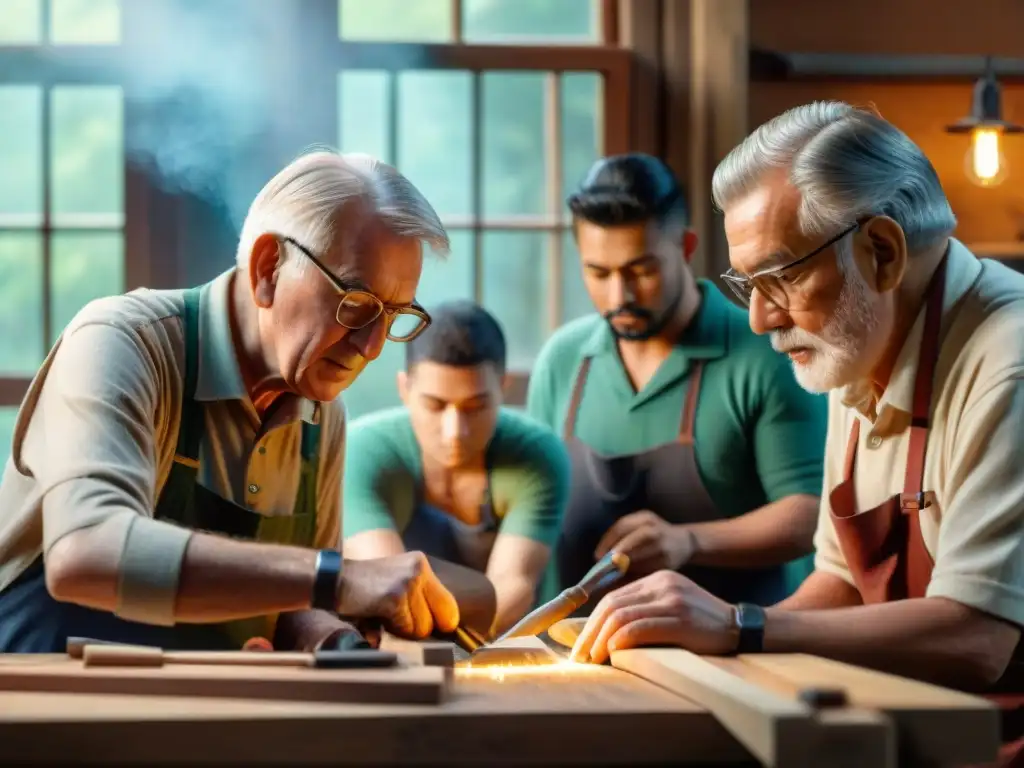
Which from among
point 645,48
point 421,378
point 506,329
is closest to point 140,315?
point 421,378

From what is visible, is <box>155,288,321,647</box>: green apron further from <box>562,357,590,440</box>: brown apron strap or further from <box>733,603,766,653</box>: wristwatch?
<box>562,357,590,440</box>: brown apron strap

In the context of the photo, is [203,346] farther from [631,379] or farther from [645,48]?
[645,48]

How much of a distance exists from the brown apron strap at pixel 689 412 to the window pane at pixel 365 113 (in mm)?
1290

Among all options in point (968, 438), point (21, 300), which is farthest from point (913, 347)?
point (21, 300)

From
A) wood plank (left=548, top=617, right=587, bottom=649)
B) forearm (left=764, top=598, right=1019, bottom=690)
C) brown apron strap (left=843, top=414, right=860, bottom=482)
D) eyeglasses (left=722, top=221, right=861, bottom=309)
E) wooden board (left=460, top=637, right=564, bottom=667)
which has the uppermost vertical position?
eyeglasses (left=722, top=221, right=861, bottom=309)

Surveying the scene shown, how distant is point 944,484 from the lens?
236cm

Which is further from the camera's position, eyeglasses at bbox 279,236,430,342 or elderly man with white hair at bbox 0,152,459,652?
eyeglasses at bbox 279,236,430,342

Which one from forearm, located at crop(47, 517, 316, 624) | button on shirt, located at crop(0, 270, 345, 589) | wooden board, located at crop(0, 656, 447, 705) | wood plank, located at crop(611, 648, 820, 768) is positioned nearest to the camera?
wood plank, located at crop(611, 648, 820, 768)

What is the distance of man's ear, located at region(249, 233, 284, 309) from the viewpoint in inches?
97.3

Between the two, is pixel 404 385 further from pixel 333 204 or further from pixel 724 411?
pixel 333 204

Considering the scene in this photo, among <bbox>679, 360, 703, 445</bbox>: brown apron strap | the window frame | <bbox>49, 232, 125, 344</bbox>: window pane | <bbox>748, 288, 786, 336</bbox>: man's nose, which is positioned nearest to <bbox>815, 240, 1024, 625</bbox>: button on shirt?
<bbox>748, 288, 786, 336</bbox>: man's nose

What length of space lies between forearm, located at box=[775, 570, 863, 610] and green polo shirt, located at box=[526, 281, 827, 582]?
847 millimetres

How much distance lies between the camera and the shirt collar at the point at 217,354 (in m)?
2.44

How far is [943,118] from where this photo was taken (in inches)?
176
